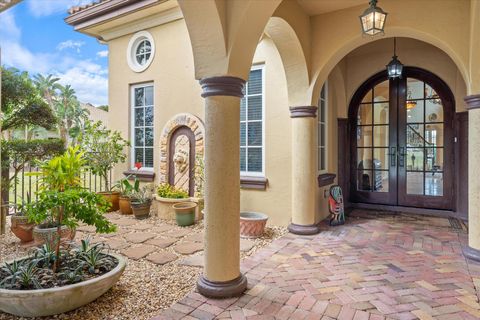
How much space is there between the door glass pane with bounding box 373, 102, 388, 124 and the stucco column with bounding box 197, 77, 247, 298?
15.6 feet

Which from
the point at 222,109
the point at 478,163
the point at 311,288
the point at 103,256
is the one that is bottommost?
the point at 311,288

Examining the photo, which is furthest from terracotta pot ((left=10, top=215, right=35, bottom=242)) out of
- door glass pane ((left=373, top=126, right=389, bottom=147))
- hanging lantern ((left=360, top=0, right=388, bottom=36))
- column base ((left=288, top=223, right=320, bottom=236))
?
door glass pane ((left=373, top=126, right=389, bottom=147))

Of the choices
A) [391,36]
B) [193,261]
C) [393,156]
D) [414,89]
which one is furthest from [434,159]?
[193,261]

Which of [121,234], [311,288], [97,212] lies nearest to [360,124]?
[311,288]

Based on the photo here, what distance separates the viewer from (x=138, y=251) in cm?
389

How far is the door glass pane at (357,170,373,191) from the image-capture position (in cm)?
657

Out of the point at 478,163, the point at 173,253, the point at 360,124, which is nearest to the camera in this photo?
the point at 478,163

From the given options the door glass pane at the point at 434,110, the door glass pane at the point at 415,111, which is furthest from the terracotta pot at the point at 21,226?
the door glass pane at the point at 434,110

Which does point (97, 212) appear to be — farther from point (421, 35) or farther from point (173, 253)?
point (421, 35)

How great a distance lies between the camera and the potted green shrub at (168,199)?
5586 mm

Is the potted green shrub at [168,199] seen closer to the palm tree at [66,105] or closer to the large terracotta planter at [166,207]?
the large terracotta planter at [166,207]

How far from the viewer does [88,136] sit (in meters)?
6.43

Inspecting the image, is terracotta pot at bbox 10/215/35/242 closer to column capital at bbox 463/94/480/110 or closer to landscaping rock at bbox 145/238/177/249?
landscaping rock at bbox 145/238/177/249

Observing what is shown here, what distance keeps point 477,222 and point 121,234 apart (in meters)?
4.82
